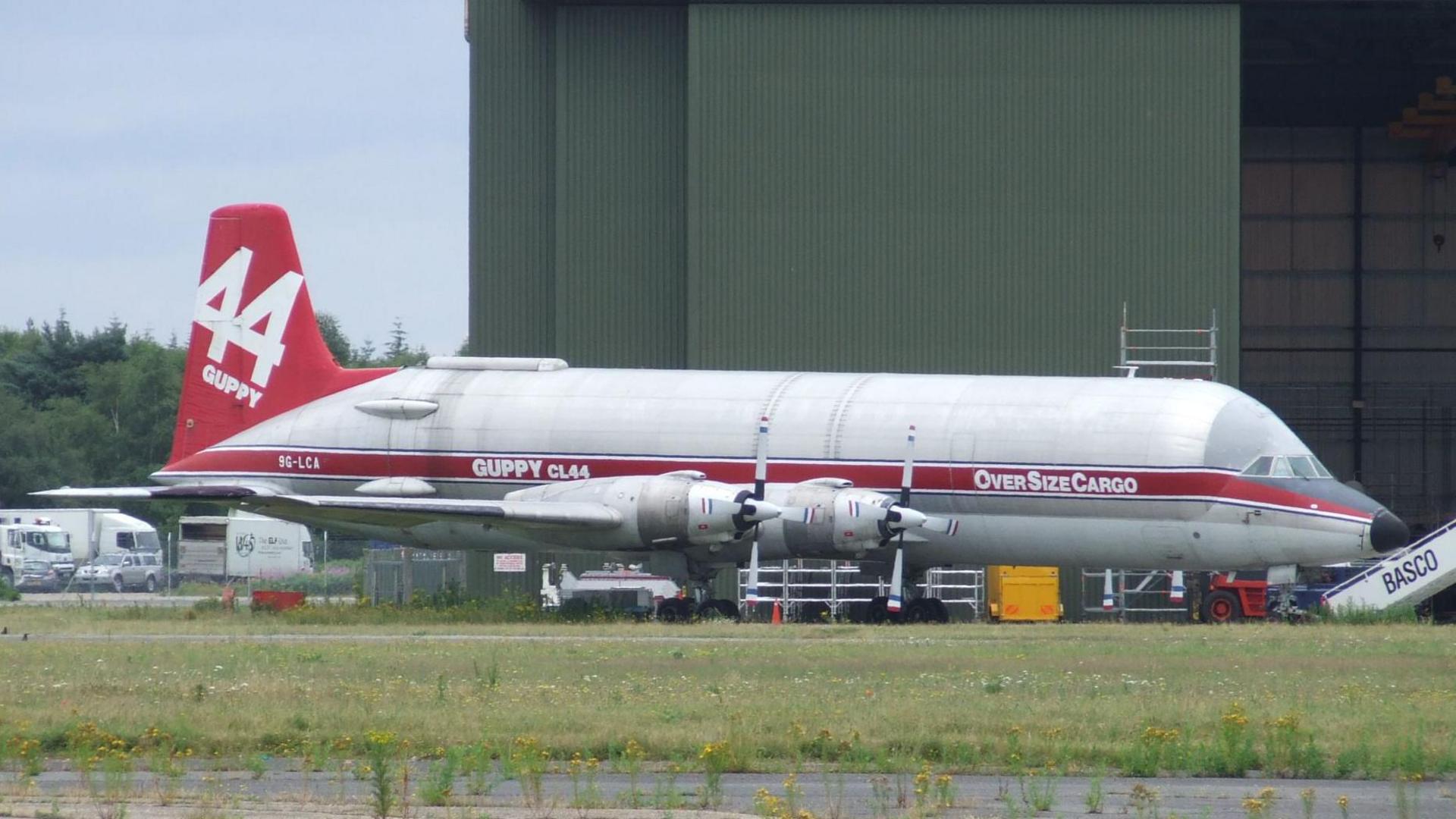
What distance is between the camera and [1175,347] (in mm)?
38875

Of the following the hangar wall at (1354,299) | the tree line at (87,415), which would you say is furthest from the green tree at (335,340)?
the hangar wall at (1354,299)

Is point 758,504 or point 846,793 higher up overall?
point 758,504

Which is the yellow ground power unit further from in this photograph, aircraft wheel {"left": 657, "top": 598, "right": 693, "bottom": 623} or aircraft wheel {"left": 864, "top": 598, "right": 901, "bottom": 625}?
aircraft wheel {"left": 657, "top": 598, "right": 693, "bottom": 623}

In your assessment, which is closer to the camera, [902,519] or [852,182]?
[902,519]

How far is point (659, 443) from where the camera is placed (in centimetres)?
3222

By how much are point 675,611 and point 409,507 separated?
4722 mm

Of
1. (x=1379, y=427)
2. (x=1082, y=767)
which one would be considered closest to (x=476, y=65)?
(x=1379, y=427)

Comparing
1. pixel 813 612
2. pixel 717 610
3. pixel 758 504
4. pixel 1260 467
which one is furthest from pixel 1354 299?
pixel 758 504

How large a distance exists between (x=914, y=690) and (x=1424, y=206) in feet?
121

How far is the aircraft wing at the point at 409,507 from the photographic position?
30422 mm

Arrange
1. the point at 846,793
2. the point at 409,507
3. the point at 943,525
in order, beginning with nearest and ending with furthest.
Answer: the point at 846,793, the point at 943,525, the point at 409,507

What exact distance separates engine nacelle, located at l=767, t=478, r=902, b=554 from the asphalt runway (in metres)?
16.2

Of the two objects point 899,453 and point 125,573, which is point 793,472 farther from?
point 125,573

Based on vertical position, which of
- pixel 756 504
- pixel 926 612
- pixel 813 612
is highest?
pixel 756 504
